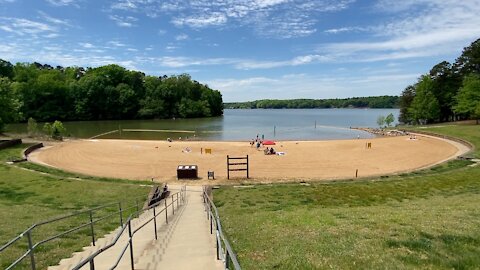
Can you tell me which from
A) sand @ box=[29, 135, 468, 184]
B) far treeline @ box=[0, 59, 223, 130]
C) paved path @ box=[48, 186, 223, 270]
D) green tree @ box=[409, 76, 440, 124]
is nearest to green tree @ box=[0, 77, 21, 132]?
sand @ box=[29, 135, 468, 184]

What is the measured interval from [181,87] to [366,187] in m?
146

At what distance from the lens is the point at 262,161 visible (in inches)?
1607

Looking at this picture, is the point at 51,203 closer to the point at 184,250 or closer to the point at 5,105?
the point at 184,250

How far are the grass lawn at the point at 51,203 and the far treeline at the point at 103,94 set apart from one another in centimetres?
11095

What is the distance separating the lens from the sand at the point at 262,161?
107ft

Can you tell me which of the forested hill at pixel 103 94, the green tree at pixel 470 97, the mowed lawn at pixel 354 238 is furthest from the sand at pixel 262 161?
Answer: the forested hill at pixel 103 94

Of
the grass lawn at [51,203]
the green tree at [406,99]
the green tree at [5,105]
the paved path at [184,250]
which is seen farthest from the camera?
the green tree at [406,99]

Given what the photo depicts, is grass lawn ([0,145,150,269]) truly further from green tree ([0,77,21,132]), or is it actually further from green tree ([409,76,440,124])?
green tree ([409,76,440,124])

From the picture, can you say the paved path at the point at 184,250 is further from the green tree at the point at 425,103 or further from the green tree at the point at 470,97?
the green tree at the point at 425,103

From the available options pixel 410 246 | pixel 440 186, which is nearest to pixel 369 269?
pixel 410 246

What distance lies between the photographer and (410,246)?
7.71m

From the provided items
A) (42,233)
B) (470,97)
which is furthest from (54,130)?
(470,97)

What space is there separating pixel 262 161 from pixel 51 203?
25.3 m

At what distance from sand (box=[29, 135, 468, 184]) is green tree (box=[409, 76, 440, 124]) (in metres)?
36.5
